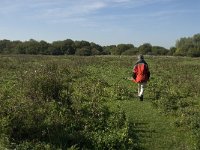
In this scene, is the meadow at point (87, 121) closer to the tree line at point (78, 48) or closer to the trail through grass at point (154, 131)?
the trail through grass at point (154, 131)

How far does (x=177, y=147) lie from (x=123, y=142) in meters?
1.44

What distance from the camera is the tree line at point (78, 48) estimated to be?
3324 inches

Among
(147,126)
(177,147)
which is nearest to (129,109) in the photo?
(147,126)

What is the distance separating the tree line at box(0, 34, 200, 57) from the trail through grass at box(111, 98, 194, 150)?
64.3m

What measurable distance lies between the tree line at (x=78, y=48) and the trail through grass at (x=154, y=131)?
2530 inches

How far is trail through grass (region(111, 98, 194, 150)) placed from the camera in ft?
34.2

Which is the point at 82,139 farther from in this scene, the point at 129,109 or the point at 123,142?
the point at 129,109

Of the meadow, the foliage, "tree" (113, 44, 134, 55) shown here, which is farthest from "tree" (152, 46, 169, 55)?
the foliage

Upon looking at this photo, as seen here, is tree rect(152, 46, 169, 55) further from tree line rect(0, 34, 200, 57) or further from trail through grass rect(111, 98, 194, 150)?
trail through grass rect(111, 98, 194, 150)

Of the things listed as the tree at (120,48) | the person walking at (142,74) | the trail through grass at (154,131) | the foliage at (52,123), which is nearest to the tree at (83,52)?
the tree at (120,48)

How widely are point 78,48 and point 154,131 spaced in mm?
78179

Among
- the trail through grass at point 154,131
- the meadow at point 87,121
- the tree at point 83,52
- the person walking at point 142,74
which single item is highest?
the tree at point 83,52

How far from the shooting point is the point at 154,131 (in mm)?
11852

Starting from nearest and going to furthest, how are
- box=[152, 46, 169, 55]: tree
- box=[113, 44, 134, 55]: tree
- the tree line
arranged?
the tree line → box=[113, 44, 134, 55]: tree → box=[152, 46, 169, 55]: tree
